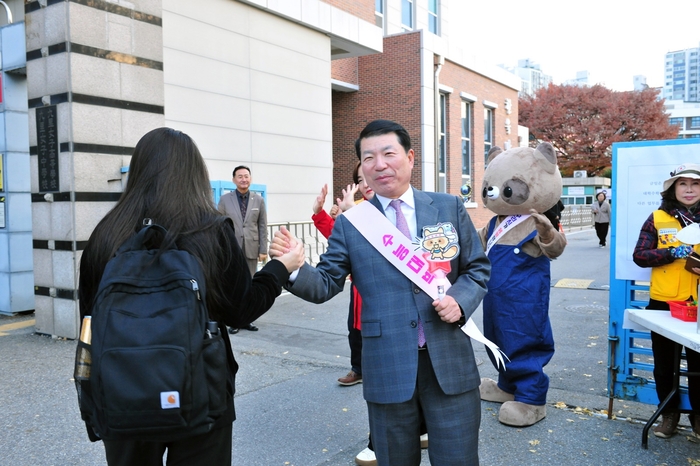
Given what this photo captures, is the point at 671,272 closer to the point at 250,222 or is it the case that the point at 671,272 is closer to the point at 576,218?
the point at 250,222

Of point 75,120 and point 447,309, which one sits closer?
point 447,309

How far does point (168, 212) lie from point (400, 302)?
1018mm

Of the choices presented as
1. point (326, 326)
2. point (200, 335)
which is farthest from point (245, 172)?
point (200, 335)

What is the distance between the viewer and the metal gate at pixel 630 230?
14.0 ft

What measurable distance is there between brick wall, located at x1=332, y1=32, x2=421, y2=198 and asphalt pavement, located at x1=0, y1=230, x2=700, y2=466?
42.4ft

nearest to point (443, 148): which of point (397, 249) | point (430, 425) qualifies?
point (397, 249)

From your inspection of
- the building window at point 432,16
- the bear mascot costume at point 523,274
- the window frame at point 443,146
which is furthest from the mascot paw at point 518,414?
the building window at point 432,16

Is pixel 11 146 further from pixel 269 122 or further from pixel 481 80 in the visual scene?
pixel 481 80

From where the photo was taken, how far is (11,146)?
820 centimetres

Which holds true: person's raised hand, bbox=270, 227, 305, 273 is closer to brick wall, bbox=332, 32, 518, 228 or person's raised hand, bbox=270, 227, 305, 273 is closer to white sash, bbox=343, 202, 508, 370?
white sash, bbox=343, 202, 508, 370

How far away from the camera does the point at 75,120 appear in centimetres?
671

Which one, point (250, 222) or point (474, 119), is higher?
point (474, 119)

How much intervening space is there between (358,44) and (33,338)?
1033cm

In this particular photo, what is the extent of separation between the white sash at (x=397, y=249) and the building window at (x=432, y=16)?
79.2 ft
